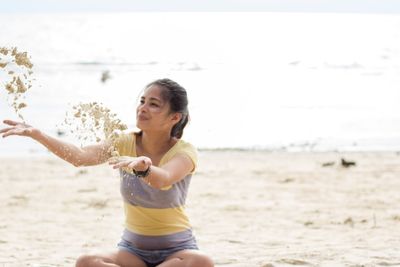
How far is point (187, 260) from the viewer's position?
Answer: 13.4 feet

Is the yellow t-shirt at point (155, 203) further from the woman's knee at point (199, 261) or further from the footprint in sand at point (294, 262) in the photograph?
the footprint in sand at point (294, 262)

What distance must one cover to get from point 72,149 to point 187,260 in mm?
751

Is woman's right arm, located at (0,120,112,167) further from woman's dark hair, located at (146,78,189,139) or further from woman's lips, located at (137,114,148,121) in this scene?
woman's dark hair, located at (146,78,189,139)

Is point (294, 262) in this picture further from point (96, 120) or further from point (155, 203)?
point (96, 120)

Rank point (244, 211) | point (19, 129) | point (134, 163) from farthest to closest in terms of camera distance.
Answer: point (244, 211), point (19, 129), point (134, 163)

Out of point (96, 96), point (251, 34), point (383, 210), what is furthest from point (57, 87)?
point (251, 34)

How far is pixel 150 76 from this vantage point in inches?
1117

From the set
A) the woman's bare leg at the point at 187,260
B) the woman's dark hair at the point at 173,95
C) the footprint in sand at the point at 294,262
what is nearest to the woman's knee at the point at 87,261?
the woman's bare leg at the point at 187,260

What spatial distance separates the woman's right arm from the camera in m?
3.91

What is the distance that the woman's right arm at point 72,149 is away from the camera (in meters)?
3.91

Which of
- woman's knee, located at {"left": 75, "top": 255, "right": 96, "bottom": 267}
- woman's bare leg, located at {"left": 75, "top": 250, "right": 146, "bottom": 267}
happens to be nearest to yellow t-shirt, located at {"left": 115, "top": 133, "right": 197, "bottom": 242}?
woman's bare leg, located at {"left": 75, "top": 250, "right": 146, "bottom": 267}

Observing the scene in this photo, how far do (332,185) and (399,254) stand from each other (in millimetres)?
3467

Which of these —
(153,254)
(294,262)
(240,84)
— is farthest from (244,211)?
(240,84)

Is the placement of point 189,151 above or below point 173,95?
below
